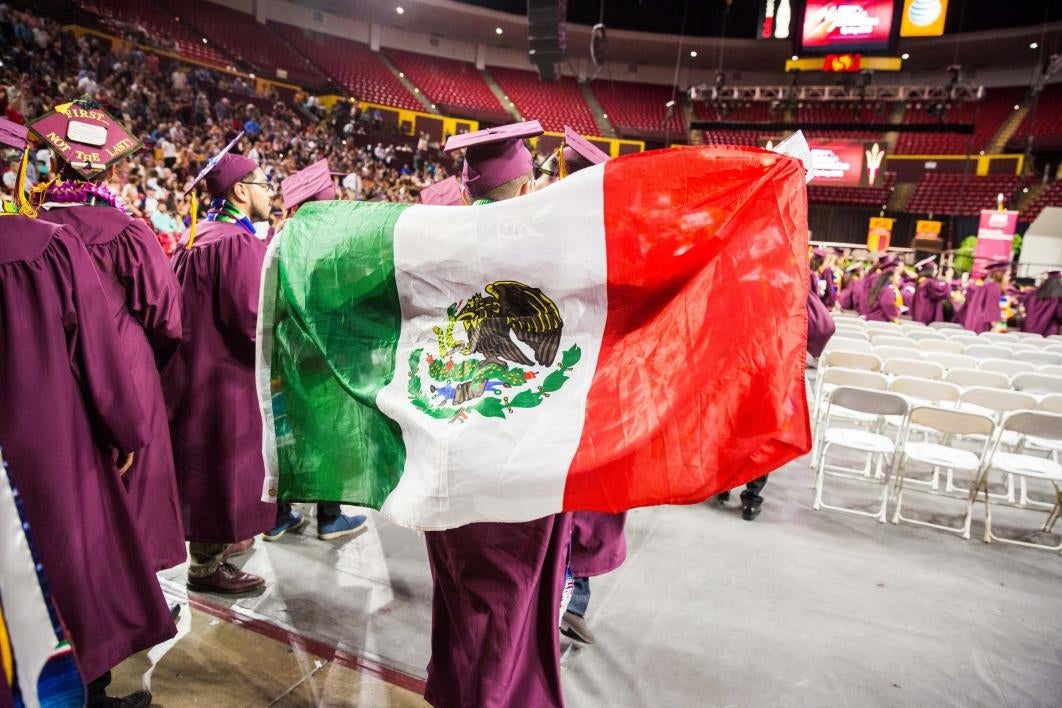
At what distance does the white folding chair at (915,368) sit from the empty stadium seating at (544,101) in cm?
2582

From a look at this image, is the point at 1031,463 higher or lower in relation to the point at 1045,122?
lower

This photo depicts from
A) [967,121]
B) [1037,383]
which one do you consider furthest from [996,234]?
[1037,383]

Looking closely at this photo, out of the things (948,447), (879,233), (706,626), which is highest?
(879,233)

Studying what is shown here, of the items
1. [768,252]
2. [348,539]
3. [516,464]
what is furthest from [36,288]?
[348,539]

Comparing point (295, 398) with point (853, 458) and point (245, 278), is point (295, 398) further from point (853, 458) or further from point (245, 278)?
point (853, 458)

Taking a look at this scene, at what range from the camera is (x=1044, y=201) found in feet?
74.7

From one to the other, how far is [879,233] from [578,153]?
2546 centimetres

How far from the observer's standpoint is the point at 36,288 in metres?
1.66

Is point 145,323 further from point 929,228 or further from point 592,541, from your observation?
point 929,228

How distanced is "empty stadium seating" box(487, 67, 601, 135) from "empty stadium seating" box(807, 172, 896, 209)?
1024cm

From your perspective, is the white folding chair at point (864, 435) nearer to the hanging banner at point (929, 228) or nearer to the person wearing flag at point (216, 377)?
the person wearing flag at point (216, 377)

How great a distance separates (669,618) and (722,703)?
55 centimetres

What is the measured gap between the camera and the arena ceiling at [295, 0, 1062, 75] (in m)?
22.4

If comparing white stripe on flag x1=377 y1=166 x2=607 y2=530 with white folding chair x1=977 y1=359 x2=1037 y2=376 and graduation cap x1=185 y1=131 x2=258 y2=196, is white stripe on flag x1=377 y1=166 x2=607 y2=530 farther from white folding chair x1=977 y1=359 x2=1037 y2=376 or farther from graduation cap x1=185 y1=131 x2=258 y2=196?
white folding chair x1=977 y1=359 x2=1037 y2=376
